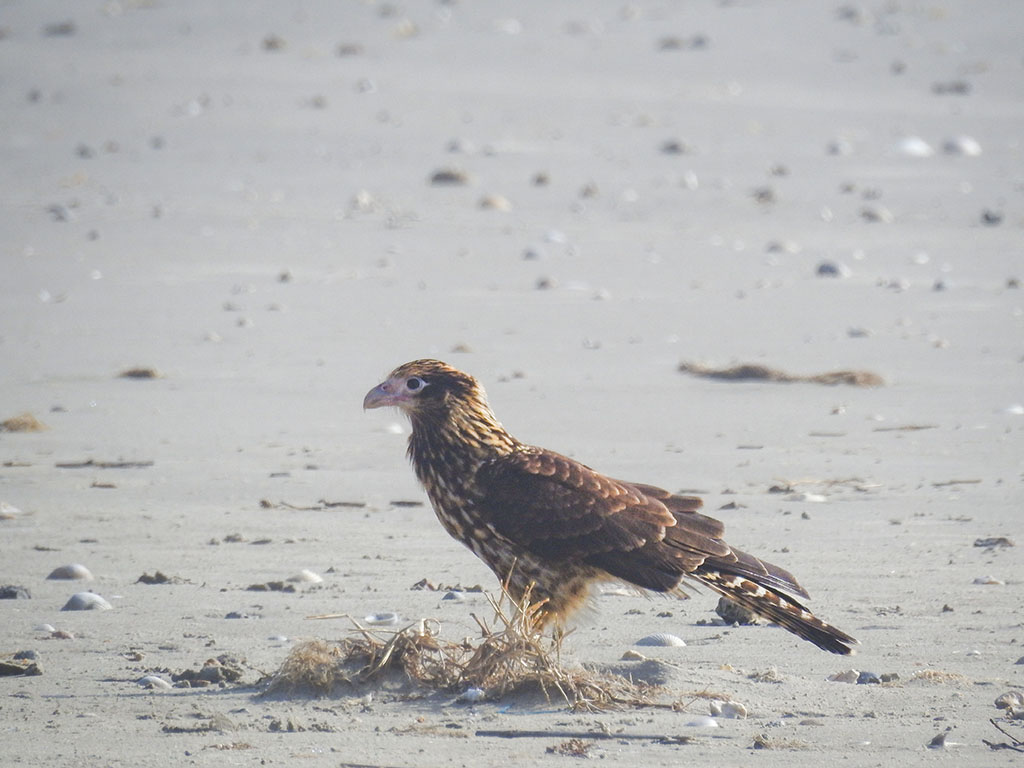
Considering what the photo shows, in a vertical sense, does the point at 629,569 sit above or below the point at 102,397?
above

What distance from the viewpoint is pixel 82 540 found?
7.08m

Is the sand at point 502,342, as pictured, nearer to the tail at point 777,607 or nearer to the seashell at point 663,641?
the seashell at point 663,641

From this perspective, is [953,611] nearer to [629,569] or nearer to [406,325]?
[629,569]

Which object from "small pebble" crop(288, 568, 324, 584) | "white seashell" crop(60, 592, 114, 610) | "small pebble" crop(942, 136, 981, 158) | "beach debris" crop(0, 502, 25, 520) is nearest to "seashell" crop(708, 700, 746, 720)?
"small pebble" crop(288, 568, 324, 584)

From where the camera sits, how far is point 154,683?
520 centimetres

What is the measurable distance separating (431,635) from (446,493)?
684 millimetres

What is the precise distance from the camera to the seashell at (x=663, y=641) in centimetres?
569

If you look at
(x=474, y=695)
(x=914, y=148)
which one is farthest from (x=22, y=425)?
(x=914, y=148)

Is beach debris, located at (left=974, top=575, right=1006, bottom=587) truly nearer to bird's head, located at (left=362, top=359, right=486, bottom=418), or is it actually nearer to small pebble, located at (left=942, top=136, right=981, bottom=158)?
bird's head, located at (left=362, top=359, right=486, bottom=418)

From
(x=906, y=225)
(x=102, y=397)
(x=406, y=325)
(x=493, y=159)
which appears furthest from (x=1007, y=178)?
(x=102, y=397)

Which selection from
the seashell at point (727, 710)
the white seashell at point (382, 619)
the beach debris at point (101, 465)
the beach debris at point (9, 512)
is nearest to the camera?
the seashell at point (727, 710)

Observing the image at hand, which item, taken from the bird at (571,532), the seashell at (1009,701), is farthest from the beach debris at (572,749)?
the seashell at (1009,701)

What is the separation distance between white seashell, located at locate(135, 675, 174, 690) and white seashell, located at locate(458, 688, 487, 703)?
962mm

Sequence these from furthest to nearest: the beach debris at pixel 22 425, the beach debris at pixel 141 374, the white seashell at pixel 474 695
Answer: the beach debris at pixel 141 374, the beach debris at pixel 22 425, the white seashell at pixel 474 695
